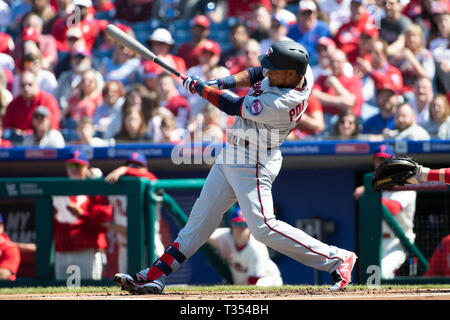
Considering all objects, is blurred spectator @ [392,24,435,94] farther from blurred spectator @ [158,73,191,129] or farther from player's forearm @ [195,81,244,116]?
player's forearm @ [195,81,244,116]

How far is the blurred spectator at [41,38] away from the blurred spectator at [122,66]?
0.63 m

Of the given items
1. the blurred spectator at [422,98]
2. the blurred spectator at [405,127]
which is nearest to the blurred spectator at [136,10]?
the blurred spectator at [422,98]

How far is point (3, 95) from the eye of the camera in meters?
8.72

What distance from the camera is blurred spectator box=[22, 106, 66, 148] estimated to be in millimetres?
7672

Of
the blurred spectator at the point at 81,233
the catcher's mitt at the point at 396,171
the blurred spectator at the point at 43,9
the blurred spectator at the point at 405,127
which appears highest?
the blurred spectator at the point at 43,9

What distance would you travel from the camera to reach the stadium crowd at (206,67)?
7531 millimetres

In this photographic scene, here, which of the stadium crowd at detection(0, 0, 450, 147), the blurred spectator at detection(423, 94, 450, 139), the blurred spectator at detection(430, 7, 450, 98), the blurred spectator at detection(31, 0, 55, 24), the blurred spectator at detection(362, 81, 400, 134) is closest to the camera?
the blurred spectator at detection(423, 94, 450, 139)

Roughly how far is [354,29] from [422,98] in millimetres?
1380

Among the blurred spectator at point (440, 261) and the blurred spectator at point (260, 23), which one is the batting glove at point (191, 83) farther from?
the blurred spectator at point (260, 23)

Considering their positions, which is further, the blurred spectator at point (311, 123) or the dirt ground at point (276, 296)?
the blurred spectator at point (311, 123)

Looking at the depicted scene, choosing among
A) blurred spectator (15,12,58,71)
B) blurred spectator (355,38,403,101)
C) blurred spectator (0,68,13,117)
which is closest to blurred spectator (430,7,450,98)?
blurred spectator (355,38,403,101)

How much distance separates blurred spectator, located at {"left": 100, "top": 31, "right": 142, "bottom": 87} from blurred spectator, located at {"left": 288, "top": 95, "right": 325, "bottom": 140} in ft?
7.26

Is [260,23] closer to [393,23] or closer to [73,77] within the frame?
[393,23]

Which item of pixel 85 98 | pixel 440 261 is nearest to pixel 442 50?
pixel 440 261
